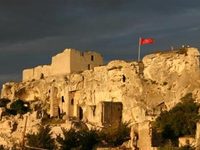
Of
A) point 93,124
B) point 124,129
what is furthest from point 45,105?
point 124,129

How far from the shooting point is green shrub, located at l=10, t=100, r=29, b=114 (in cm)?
5985

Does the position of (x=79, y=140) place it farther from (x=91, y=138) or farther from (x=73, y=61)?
(x=73, y=61)

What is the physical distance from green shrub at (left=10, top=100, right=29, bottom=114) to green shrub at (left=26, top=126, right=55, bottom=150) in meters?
9.71

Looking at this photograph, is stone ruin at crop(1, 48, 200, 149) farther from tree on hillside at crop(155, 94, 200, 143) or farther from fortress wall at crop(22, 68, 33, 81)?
fortress wall at crop(22, 68, 33, 81)

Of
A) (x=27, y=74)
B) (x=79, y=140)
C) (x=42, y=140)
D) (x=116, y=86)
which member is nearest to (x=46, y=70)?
(x=27, y=74)

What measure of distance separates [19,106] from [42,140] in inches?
524

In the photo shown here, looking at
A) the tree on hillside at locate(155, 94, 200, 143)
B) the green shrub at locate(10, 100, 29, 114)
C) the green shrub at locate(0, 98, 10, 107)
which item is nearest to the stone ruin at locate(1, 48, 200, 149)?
the tree on hillside at locate(155, 94, 200, 143)

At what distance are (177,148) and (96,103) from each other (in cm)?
1560

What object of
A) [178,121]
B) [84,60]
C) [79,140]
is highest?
[84,60]

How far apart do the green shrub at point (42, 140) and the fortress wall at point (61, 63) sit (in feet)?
35.5

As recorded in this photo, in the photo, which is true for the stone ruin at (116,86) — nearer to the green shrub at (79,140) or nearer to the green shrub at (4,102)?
the green shrub at (79,140)

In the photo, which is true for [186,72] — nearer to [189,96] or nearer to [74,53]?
[189,96]

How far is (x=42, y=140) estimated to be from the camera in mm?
47906

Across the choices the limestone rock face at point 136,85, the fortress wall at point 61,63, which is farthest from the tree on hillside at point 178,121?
the fortress wall at point 61,63
